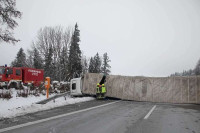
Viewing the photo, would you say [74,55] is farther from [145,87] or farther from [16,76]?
[145,87]

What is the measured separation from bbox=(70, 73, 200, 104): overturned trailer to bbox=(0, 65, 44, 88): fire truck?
5404mm

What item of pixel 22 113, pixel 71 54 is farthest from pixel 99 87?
pixel 71 54

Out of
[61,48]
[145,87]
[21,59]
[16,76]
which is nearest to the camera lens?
[145,87]

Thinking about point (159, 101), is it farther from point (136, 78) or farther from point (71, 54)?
point (71, 54)

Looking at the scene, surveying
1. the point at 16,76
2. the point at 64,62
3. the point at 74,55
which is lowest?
the point at 16,76

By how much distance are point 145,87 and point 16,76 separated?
1463cm

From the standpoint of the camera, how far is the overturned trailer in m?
16.3

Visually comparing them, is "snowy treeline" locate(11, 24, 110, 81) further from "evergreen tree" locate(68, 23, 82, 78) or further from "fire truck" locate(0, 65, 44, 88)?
"fire truck" locate(0, 65, 44, 88)

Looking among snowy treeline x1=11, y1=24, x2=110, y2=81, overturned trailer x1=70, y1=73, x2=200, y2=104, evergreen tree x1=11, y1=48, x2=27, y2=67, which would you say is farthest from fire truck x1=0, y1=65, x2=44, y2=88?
evergreen tree x1=11, y1=48, x2=27, y2=67

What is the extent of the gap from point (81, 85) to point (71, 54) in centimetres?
2319

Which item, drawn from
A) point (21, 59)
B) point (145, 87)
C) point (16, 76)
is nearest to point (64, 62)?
point (16, 76)

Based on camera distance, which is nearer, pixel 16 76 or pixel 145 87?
pixel 145 87

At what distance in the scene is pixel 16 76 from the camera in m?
21.4

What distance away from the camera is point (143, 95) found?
1761 cm
